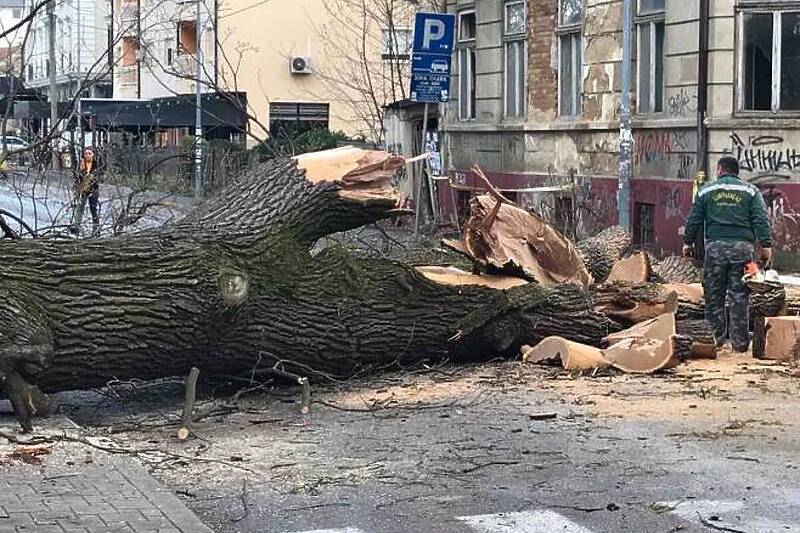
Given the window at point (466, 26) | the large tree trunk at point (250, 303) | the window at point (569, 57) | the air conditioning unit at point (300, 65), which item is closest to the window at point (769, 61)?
→ the window at point (569, 57)

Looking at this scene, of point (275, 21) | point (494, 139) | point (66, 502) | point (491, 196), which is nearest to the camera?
point (66, 502)

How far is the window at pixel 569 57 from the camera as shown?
23.3 m

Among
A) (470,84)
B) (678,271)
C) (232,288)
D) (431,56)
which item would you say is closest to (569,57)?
(470,84)

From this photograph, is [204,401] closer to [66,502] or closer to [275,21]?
[66,502]

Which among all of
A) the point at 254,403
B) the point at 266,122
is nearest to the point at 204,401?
the point at 254,403

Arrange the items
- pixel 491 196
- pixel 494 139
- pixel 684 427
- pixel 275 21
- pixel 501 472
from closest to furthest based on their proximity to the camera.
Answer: pixel 501 472, pixel 684 427, pixel 491 196, pixel 494 139, pixel 275 21

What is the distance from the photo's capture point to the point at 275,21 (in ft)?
151

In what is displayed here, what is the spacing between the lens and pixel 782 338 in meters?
10.8

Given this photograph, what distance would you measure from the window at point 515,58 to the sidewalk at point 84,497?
734 inches

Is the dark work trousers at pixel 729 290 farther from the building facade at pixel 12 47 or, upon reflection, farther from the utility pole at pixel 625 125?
the utility pole at pixel 625 125

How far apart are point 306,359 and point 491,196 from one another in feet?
9.34

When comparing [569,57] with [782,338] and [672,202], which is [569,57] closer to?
[672,202]

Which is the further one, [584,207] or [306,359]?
[584,207]

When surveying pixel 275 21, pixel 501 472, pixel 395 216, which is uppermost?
pixel 275 21
